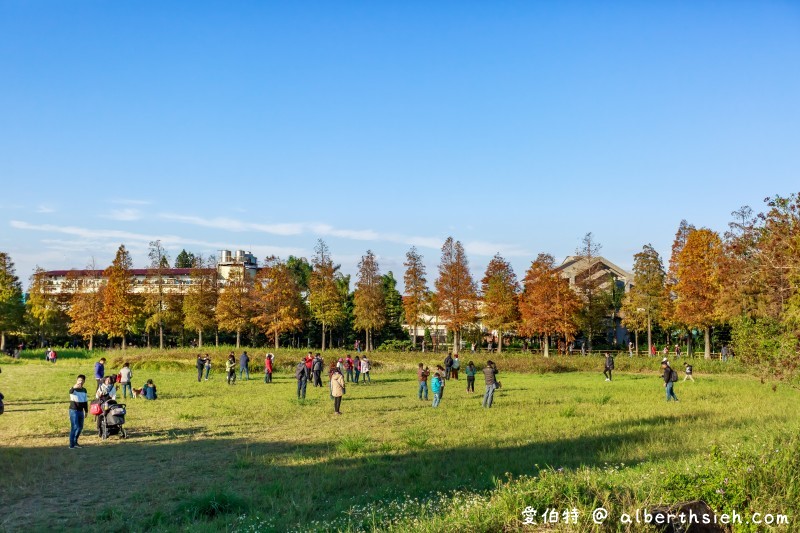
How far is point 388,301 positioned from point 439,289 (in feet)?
46.5

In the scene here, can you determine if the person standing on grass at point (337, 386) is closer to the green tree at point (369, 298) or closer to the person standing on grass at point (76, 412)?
the person standing on grass at point (76, 412)

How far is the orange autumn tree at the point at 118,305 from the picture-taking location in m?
68.8

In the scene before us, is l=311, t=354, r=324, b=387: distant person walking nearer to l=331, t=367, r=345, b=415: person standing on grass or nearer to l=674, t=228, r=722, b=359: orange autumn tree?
l=331, t=367, r=345, b=415: person standing on grass

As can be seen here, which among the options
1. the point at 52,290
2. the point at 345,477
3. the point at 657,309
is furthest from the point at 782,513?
the point at 52,290

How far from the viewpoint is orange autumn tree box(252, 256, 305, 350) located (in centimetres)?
6619

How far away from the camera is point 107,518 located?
10258 mm

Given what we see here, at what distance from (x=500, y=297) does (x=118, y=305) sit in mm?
39114

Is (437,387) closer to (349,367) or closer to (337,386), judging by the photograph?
(337,386)

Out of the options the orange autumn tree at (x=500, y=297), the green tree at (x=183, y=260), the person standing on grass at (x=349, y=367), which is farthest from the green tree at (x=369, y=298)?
the green tree at (x=183, y=260)

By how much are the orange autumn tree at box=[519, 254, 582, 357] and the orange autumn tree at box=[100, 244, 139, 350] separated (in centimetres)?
4006

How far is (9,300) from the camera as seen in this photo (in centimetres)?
6969

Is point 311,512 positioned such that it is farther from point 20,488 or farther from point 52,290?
point 52,290

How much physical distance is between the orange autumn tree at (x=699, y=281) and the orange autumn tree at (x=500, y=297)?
15948mm

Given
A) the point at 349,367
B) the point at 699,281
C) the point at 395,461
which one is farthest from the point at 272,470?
the point at 699,281
